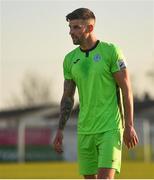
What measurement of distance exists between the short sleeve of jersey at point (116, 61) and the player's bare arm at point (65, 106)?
2.02 ft

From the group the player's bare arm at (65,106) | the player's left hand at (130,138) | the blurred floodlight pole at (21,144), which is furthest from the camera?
the blurred floodlight pole at (21,144)

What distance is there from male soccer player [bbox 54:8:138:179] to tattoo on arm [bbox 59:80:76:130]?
266 millimetres

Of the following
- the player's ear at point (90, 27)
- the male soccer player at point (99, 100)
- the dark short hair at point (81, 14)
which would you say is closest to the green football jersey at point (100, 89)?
the male soccer player at point (99, 100)

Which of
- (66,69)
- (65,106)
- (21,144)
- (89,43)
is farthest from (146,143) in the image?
(89,43)

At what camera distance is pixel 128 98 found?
803 centimetres

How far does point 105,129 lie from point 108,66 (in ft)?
1.97

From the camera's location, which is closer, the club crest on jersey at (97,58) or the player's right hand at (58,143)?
the club crest on jersey at (97,58)

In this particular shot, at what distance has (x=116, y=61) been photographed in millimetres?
8117

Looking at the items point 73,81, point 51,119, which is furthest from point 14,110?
point 73,81

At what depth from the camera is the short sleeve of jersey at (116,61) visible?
26.6ft

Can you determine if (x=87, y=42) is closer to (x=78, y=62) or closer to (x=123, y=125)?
(x=78, y=62)

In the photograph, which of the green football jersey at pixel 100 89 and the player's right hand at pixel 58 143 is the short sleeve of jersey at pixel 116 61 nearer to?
the green football jersey at pixel 100 89

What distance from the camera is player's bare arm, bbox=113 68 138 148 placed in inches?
314

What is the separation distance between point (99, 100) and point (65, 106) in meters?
0.70
